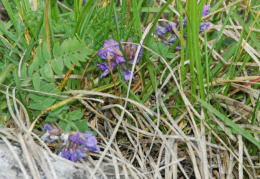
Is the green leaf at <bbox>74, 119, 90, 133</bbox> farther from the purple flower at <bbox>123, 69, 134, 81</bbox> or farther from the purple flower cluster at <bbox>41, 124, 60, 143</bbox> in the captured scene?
the purple flower at <bbox>123, 69, 134, 81</bbox>

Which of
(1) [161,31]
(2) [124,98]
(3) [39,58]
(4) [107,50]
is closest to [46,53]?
(3) [39,58]

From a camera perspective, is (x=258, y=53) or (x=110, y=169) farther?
(x=258, y=53)

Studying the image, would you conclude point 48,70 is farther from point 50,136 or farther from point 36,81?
point 50,136

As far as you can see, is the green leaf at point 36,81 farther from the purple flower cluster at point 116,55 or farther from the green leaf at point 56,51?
the purple flower cluster at point 116,55

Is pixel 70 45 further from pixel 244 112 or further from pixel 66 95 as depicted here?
pixel 244 112

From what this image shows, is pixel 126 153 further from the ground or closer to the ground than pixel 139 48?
closer to the ground

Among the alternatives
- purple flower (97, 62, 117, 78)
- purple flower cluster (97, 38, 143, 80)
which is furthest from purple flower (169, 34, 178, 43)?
purple flower (97, 62, 117, 78)

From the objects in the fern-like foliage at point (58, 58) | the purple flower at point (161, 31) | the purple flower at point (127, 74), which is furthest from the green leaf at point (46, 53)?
the purple flower at point (161, 31)

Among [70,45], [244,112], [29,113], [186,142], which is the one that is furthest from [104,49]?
[244,112]

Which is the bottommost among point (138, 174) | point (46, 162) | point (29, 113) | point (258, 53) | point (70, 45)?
point (138, 174)
